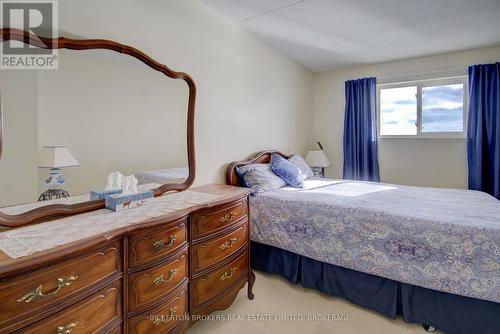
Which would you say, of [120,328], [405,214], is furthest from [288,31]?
[120,328]

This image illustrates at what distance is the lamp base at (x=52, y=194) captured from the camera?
4.38ft

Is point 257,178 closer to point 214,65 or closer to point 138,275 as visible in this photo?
point 214,65

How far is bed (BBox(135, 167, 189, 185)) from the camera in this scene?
1.80 m

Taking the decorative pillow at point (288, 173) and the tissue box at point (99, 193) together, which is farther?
the decorative pillow at point (288, 173)

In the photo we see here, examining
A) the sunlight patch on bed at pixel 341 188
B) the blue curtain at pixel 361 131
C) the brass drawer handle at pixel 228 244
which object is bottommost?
the brass drawer handle at pixel 228 244

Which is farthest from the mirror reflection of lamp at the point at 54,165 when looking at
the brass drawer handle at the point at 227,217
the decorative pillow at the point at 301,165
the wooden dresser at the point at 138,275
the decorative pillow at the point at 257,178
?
the decorative pillow at the point at 301,165

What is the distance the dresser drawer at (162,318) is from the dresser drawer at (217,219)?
0.34m

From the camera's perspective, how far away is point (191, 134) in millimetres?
2156

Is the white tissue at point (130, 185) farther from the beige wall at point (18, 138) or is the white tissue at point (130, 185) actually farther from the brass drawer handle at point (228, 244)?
the brass drawer handle at point (228, 244)

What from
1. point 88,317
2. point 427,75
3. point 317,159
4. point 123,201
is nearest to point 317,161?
point 317,159

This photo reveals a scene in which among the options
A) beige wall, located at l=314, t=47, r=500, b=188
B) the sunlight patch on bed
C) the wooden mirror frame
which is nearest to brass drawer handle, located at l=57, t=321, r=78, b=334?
the wooden mirror frame

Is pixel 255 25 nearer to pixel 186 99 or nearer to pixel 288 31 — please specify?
pixel 288 31

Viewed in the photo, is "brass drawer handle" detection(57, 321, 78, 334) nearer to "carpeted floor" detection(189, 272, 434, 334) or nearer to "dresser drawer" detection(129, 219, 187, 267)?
"dresser drawer" detection(129, 219, 187, 267)

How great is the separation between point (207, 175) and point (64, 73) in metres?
1.33
